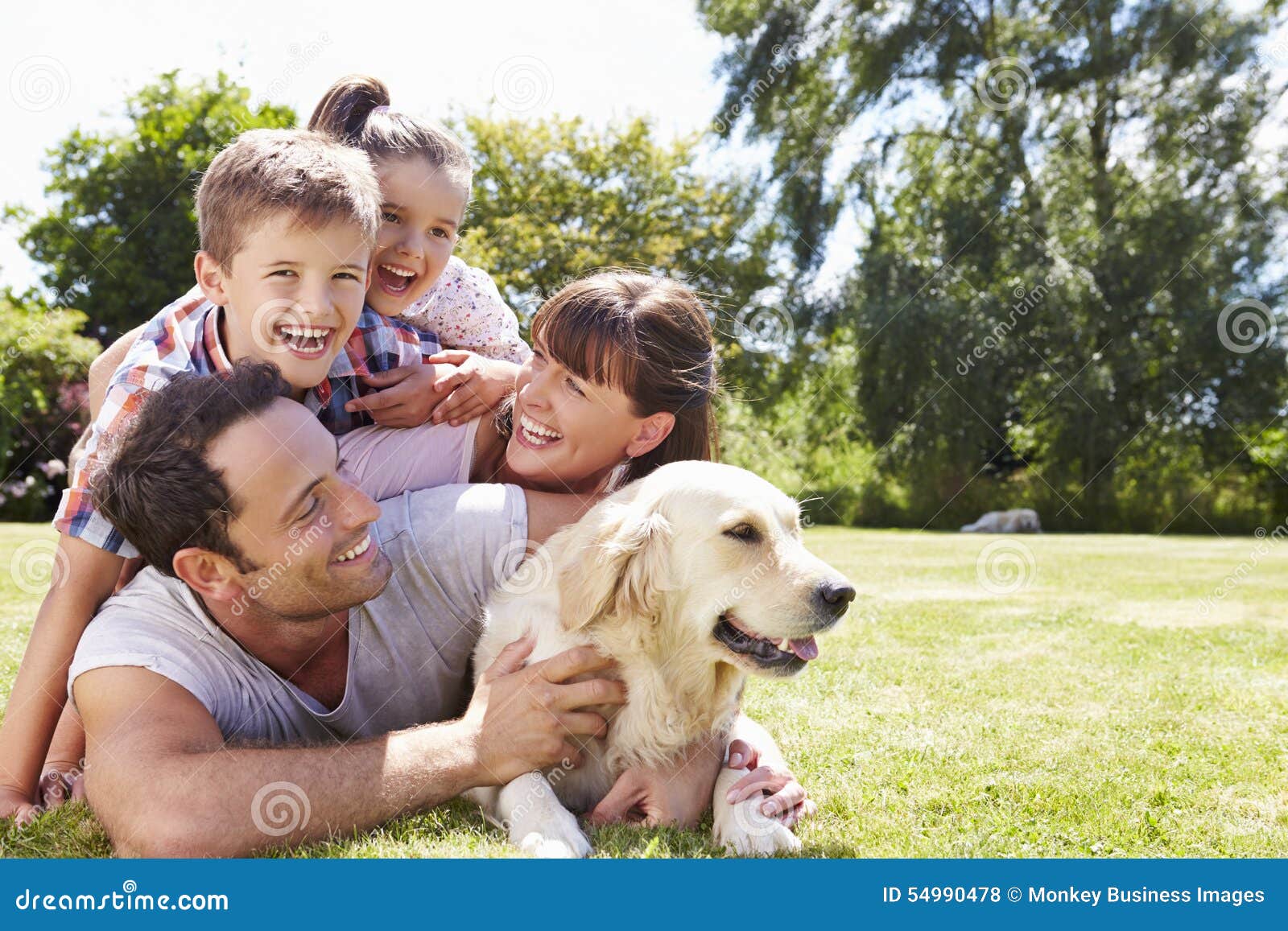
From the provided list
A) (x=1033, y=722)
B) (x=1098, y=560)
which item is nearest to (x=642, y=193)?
(x=1098, y=560)

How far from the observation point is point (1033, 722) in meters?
5.12

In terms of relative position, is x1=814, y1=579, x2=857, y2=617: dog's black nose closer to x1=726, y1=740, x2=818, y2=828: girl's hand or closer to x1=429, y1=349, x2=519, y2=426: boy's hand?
x1=726, y1=740, x2=818, y2=828: girl's hand

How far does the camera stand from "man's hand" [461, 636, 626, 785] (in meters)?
3.16

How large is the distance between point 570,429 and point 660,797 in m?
1.44

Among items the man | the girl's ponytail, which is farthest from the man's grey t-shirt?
the girl's ponytail

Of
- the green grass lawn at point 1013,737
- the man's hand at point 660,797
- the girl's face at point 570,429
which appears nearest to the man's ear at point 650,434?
the girl's face at point 570,429

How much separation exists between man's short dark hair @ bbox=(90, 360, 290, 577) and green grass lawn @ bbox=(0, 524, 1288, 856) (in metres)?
0.92

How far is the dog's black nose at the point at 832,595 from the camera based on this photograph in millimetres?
3123

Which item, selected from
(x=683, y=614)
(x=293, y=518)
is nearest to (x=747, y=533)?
(x=683, y=614)

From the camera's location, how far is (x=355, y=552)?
339cm

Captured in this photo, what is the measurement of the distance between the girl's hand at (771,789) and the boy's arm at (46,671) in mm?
2234

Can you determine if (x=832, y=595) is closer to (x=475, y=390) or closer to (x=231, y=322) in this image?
(x=475, y=390)

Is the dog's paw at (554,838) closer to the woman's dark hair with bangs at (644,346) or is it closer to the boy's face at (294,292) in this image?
the woman's dark hair with bangs at (644,346)
